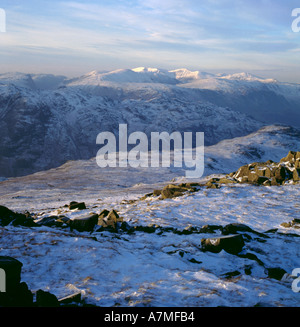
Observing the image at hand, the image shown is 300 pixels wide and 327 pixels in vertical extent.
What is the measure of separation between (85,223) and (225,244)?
23.2 feet

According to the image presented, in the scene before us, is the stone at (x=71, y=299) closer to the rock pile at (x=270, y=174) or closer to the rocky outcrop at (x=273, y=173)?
the rock pile at (x=270, y=174)

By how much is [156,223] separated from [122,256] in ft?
18.9

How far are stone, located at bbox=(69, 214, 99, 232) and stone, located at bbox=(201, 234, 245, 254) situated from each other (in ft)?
19.6

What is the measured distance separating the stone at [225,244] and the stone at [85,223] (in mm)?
5980

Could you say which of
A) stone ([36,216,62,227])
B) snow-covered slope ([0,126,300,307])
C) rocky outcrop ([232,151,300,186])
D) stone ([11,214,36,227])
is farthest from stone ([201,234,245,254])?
rocky outcrop ([232,151,300,186])

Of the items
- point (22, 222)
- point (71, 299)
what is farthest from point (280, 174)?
point (71, 299)

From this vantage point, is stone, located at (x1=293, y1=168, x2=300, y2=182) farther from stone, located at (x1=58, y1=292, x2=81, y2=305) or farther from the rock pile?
stone, located at (x1=58, y1=292, x2=81, y2=305)

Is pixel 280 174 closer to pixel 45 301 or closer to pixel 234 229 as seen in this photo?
pixel 234 229

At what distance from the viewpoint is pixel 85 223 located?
50.4 ft

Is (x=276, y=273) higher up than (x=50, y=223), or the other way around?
(x=276, y=273)

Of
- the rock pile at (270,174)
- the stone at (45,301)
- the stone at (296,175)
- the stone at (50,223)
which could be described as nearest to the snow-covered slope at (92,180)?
the rock pile at (270,174)

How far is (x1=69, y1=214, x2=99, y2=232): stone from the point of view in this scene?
1526cm

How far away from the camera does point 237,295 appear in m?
8.41
